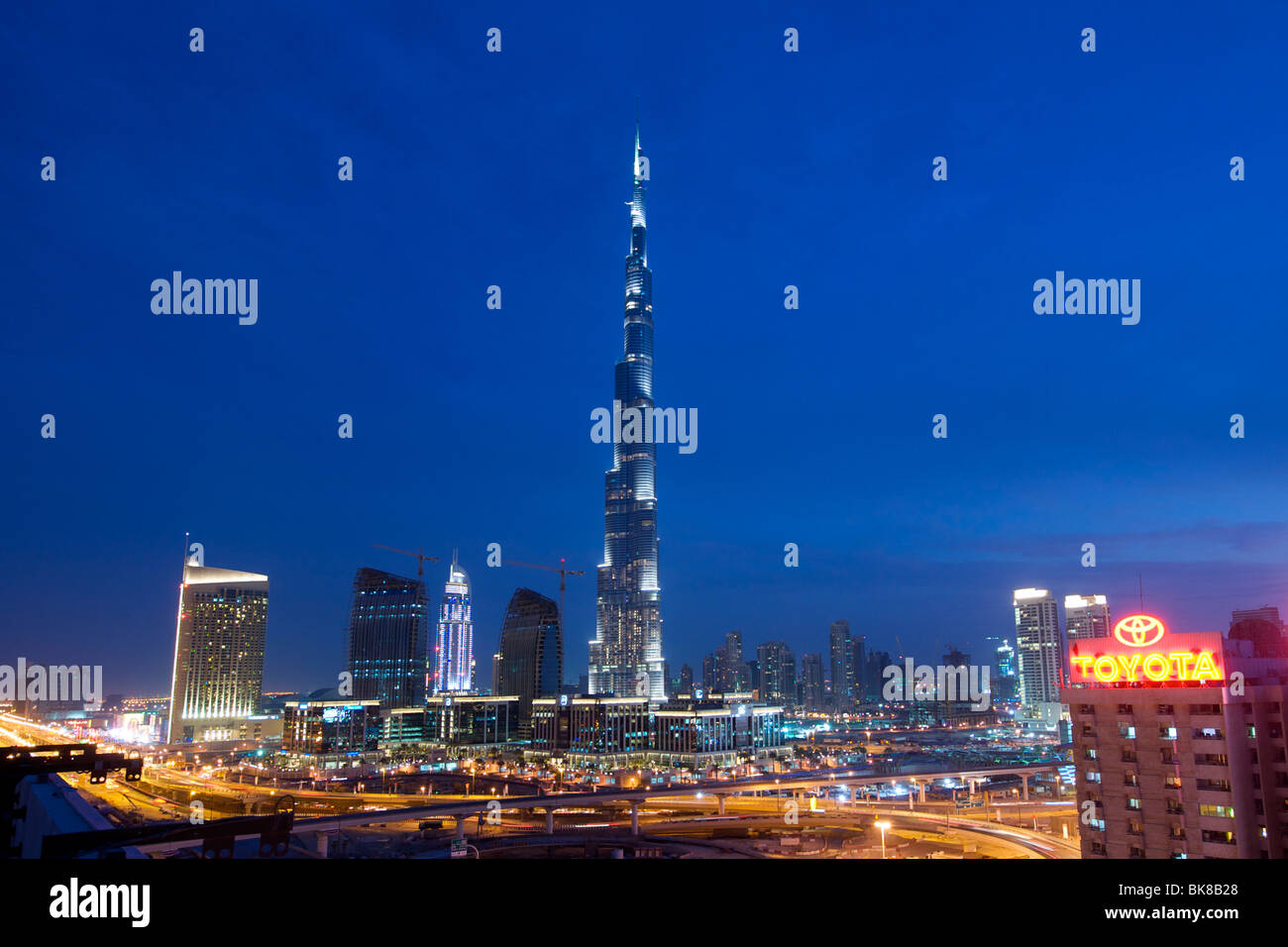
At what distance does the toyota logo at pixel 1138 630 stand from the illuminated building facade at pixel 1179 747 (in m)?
0.05

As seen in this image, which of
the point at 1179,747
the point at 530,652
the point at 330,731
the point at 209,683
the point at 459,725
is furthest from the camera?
the point at 209,683

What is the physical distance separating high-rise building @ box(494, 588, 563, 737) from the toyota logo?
139599 mm

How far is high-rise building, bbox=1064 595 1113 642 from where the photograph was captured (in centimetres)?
15499

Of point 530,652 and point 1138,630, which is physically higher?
point 1138,630

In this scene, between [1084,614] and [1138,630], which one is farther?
[1084,614]

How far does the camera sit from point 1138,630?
4050cm

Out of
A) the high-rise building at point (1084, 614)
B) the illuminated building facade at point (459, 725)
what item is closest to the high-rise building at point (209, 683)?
the illuminated building facade at point (459, 725)

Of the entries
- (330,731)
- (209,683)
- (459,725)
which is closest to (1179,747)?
(330,731)

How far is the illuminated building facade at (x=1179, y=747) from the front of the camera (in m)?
36.2

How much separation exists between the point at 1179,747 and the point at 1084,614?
460 ft

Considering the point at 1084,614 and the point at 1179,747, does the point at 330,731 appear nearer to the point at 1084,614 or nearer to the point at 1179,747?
the point at 1179,747

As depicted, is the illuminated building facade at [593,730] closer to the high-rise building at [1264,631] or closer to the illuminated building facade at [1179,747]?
the high-rise building at [1264,631]
